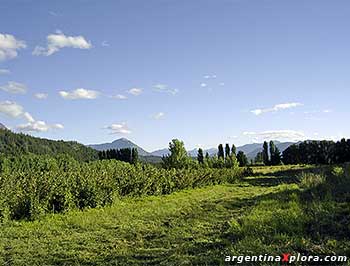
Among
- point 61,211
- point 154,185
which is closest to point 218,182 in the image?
point 154,185

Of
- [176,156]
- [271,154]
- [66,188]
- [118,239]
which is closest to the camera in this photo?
[118,239]

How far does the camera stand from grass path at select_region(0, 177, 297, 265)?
352 inches

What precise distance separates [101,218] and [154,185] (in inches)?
485

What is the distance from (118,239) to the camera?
1193 cm

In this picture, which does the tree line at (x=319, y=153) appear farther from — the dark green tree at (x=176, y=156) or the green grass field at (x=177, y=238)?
the green grass field at (x=177, y=238)

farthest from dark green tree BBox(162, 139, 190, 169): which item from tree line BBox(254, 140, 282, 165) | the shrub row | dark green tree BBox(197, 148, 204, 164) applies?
tree line BBox(254, 140, 282, 165)

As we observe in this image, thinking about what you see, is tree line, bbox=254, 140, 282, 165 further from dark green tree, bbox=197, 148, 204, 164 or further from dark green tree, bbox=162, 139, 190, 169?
dark green tree, bbox=162, 139, 190, 169

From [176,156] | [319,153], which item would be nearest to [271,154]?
[319,153]

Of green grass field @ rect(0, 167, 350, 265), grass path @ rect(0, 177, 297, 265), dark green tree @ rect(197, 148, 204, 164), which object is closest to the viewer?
green grass field @ rect(0, 167, 350, 265)

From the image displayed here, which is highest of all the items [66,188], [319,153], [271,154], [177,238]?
[271,154]

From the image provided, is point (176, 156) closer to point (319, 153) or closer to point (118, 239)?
point (118, 239)

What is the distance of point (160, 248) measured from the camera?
10055mm

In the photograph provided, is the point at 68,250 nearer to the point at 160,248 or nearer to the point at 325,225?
the point at 160,248

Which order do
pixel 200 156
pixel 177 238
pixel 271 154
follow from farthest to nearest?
pixel 271 154 < pixel 200 156 < pixel 177 238
